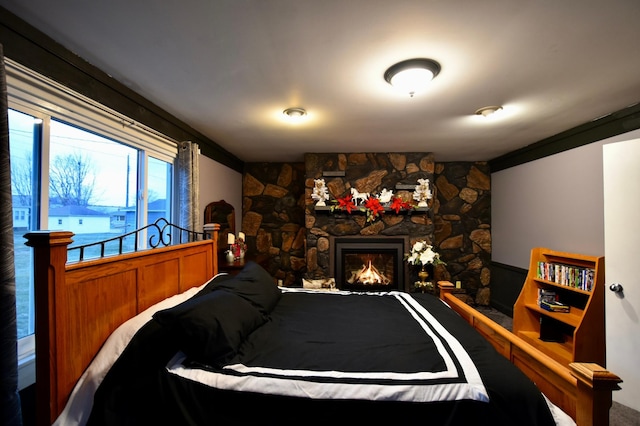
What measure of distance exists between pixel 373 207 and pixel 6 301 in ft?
11.0

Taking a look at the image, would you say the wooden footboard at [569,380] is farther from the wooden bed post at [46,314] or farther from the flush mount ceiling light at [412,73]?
the wooden bed post at [46,314]

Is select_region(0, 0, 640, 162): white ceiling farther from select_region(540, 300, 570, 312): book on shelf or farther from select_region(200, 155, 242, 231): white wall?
select_region(540, 300, 570, 312): book on shelf

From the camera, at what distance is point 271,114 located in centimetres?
246

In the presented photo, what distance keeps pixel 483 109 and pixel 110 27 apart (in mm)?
2671

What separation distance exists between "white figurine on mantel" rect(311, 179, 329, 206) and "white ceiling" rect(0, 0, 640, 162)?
1285 millimetres

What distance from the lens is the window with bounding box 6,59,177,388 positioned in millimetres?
1369

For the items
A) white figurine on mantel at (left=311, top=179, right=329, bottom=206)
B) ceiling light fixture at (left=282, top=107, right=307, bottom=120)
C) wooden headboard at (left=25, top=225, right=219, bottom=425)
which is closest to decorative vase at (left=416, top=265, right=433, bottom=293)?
white figurine on mantel at (left=311, top=179, right=329, bottom=206)

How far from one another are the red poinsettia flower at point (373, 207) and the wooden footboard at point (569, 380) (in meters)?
2.19

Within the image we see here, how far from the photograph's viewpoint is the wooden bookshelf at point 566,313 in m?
2.29

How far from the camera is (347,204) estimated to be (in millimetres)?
3721

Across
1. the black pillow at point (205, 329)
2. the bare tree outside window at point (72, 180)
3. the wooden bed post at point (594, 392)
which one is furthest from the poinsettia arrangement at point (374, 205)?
the wooden bed post at point (594, 392)

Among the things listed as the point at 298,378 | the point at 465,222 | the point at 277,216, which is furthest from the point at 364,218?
the point at 298,378

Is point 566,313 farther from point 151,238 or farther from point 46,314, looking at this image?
point 46,314

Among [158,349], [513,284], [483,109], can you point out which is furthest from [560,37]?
[513,284]
